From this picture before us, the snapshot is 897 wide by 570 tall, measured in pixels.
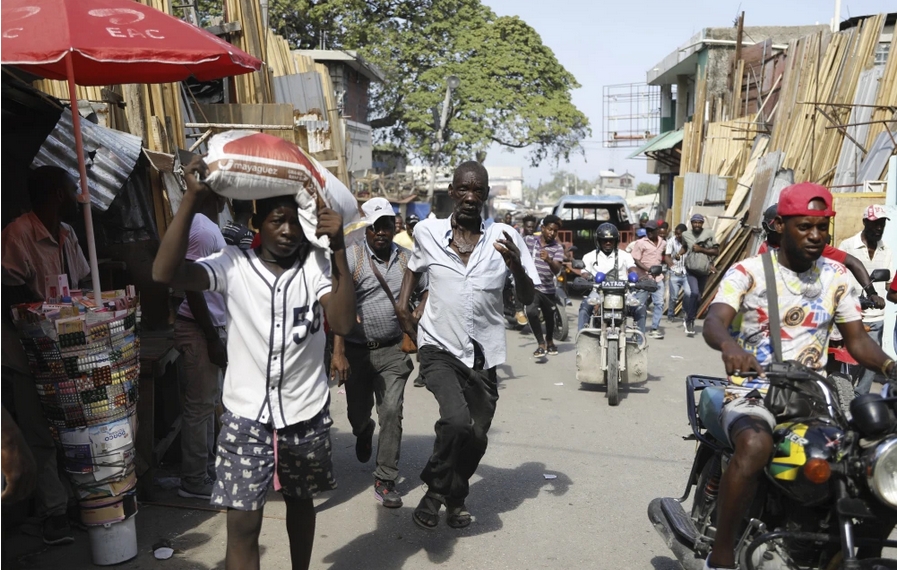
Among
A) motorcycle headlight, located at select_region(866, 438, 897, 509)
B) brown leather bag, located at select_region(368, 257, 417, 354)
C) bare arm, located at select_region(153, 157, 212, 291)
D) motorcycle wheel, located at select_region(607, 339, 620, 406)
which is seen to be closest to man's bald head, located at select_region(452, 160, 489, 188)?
brown leather bag, located at select_region(368, 257, 417, 354)

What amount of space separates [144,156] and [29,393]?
2923mm

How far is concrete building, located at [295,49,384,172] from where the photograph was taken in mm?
29239

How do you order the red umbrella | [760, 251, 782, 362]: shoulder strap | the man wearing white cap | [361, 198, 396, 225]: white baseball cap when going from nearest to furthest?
[760, 251, 782, 362]: shoulder strap
the red umbrella
[361, 198, 396, 225]: white baseball cap
the man wearing white cap

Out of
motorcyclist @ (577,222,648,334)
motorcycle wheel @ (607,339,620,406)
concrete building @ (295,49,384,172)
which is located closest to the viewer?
motorcycle wheel @ (607,339,620,406)

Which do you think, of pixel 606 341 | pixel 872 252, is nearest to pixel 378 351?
pixel 606 341

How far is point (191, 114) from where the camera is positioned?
9625mm

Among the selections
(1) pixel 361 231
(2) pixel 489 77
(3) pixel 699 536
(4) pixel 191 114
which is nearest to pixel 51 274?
(1) pixel 361 231

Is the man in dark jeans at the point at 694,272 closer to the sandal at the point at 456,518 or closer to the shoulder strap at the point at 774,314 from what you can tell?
the sandal at the point at 456,518

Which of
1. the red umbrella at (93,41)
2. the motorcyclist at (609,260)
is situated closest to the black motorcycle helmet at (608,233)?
the motorcyclist at (609,260)

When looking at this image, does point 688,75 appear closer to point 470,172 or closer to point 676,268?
point 676,268

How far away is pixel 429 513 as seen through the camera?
511 centimetres

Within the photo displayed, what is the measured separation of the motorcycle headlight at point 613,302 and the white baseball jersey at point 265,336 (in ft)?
20.2

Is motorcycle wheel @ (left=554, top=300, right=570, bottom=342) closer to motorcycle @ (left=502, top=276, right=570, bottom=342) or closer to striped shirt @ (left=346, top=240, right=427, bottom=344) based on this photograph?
motorcycle @ (left=502, top=276, right=570, bottom=342)

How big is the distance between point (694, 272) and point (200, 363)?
33.7 feet
